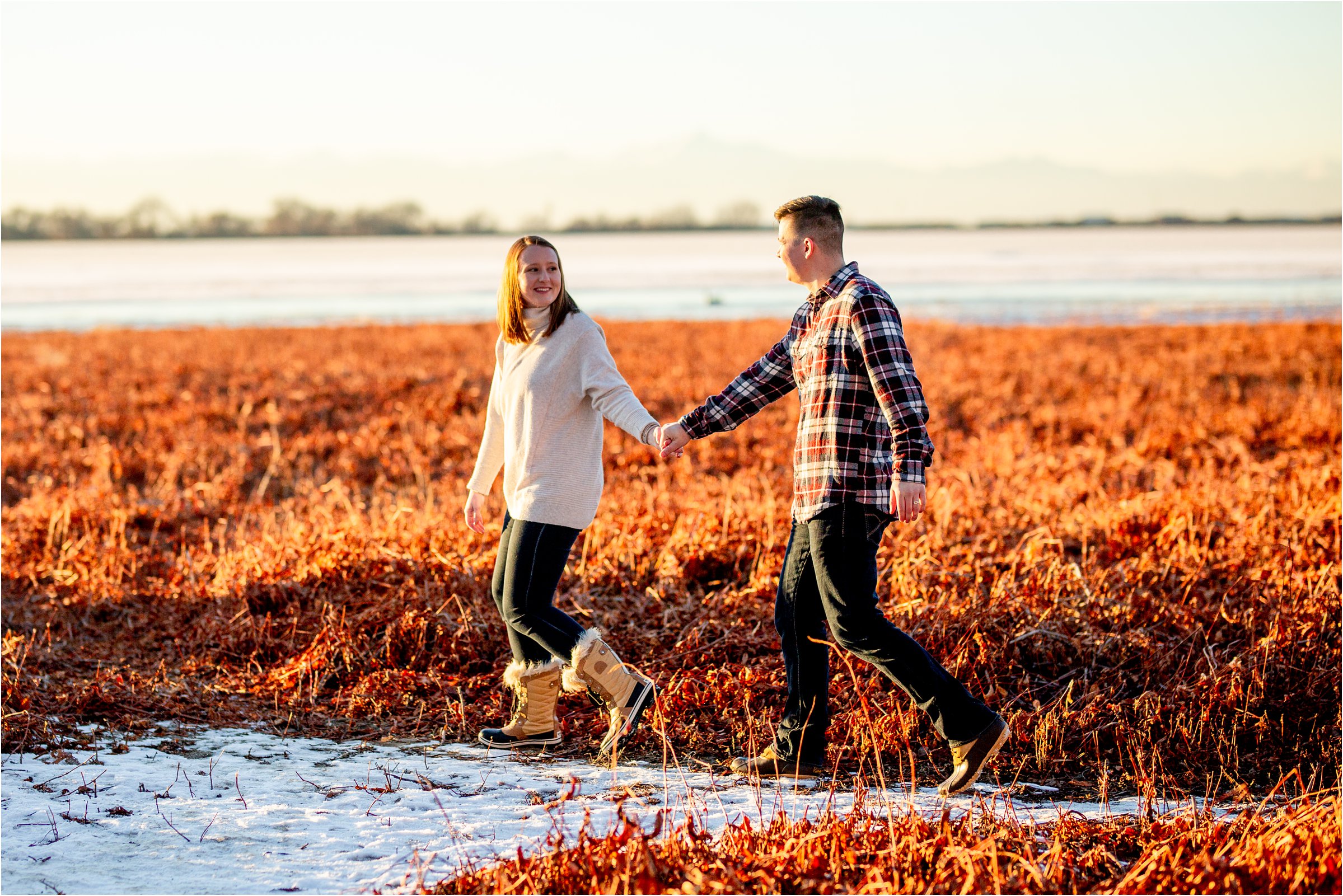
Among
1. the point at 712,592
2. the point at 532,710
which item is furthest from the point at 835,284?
the point at 712,592

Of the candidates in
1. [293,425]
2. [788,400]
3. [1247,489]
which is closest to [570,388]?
[1247,489]

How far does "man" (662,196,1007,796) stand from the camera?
13.3 feet

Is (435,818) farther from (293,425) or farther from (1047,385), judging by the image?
(1047,385)

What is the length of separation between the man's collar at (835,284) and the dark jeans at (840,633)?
0.77 m

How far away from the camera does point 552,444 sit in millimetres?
4637

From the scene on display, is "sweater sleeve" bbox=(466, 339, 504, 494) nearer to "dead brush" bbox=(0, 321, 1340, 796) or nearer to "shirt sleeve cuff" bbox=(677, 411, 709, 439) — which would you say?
"shirt sleeve cuff" bbox=(677, 411, 709, 439)

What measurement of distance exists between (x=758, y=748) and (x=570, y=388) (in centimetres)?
173

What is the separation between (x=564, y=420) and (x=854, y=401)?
1173 millimetres

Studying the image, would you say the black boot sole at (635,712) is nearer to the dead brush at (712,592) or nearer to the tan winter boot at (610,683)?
the tan winter boot at (610,683)

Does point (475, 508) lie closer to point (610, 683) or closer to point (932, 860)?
point (610, 683)

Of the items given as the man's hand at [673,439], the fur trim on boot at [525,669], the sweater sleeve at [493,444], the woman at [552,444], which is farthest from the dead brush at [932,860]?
the sweater sleeve at [493,444]

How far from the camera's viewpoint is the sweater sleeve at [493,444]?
4.93 m

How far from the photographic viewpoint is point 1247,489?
28.8 feet

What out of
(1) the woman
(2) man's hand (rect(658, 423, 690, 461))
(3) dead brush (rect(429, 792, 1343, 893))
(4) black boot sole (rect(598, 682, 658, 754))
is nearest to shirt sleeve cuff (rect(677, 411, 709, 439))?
(2) man's hand (rect(658, 423, 690, 461))
